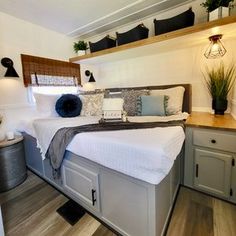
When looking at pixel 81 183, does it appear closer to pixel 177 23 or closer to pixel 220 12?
pixel 177 23

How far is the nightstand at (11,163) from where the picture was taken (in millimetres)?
1902

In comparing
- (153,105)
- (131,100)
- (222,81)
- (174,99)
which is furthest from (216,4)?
(131,100)

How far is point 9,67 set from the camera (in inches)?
82.9

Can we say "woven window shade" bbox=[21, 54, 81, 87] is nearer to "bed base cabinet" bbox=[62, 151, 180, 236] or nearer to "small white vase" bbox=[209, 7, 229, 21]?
"bed base cabinet" bbox=[62, 151, 180, 236]

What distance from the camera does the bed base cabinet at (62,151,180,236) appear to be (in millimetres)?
1040

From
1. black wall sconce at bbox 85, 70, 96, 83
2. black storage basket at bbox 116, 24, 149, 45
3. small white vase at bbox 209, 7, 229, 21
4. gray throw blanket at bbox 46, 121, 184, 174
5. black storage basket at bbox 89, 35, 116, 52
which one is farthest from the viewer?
black wall sconce at bbox 85, 70, 96, 83

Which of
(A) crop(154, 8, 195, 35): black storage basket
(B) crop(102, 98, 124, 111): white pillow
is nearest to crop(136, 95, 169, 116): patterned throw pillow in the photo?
(B) crop(102, 98, 124, 111): white pillow

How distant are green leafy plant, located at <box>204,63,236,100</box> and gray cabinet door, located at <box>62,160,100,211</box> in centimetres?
179

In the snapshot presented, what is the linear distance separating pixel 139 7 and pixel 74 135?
193 cm

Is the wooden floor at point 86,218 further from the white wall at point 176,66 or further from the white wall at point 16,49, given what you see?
the white wall at point 176,66

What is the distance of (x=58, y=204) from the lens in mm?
1649

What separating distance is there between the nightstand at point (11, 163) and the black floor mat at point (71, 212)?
2.78 ft

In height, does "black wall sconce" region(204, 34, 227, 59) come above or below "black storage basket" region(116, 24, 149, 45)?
below

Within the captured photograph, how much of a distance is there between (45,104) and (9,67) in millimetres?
652
